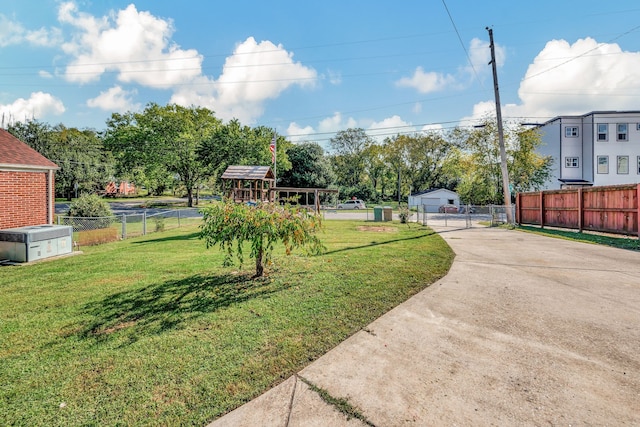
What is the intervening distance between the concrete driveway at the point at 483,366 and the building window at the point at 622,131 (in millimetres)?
33566

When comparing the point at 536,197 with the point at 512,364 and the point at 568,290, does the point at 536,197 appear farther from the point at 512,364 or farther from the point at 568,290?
the point at 512,364

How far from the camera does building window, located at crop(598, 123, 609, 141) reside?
94.5 ft

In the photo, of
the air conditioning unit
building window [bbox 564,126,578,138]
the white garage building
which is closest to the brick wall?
the air conditioning unit

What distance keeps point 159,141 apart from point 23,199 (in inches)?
1053

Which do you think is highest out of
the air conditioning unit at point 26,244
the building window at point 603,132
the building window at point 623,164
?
the building window at point 603,132

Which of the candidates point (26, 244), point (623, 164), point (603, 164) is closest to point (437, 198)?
point (603, 164)

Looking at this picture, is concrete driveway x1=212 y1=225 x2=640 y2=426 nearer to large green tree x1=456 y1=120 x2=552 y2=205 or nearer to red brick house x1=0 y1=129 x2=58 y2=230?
red brick house x1=0 y1=129 x2=58 y2=230

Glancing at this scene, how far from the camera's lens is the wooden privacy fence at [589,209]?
37.6 feet

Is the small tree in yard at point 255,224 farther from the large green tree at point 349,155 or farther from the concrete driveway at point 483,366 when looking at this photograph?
the large green tree at point 349,155

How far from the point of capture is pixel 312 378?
2838 mm

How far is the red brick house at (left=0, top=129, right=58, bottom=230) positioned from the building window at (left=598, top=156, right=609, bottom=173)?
3968 cm

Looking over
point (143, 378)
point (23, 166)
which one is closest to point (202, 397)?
point (143, 378)

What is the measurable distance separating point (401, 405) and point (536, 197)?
18963 mm

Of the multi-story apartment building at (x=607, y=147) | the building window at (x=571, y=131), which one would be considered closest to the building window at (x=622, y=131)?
the multi-story apartment building at (x=607, y=147)
